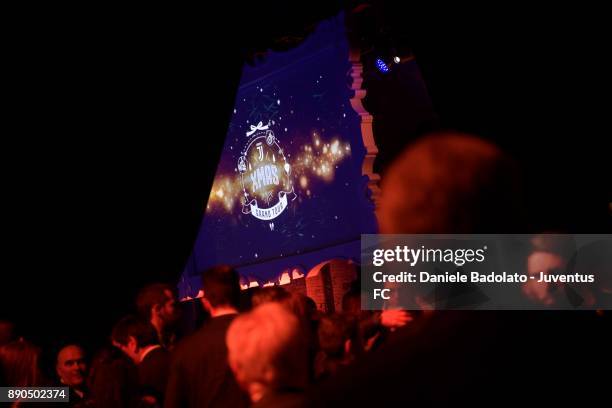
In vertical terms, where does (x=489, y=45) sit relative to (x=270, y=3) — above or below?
below

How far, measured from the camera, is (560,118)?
3.54 m

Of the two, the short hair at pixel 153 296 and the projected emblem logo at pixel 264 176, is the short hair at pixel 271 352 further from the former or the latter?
the projected emblem logo at pixel 264 176

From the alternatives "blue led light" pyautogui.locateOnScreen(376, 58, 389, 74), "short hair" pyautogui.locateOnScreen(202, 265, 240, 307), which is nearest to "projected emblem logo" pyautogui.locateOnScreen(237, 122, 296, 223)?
"blue led light" pyautogui.locateOnScreen(376, 58, 389, 74)

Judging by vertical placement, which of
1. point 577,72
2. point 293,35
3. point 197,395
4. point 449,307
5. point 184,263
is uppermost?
point 293,35

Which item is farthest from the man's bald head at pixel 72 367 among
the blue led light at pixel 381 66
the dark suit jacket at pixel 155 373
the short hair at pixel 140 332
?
the blue led light at pixel 381 66

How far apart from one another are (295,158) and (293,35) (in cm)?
93

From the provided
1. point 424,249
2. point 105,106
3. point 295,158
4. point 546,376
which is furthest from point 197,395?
point 105,106

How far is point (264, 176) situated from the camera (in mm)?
5906

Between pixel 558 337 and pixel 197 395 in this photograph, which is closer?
pixel 558 337

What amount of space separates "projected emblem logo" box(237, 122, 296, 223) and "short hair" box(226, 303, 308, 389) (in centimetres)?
398

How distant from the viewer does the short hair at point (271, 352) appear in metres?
1.64

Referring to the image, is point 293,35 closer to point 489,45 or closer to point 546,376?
point 489,45

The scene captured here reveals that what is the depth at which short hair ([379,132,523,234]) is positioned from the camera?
959mm

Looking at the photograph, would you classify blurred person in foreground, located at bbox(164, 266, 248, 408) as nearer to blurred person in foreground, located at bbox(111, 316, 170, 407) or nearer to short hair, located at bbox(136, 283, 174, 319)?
blurred person in foreground, located at bbox(111, 316, 170, 407)
